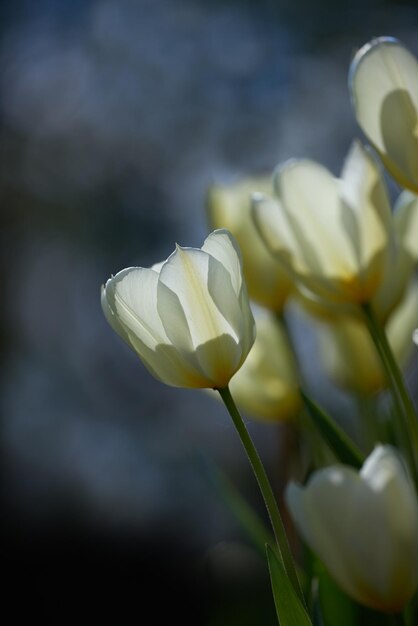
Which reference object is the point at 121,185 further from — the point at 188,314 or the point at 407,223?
the point at 188,314

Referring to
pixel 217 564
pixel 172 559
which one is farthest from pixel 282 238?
pixel 172 559

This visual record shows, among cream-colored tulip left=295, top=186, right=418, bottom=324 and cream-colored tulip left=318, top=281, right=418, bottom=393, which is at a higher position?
cream-colored tulip left=295, top=186, right=418, bottom=324

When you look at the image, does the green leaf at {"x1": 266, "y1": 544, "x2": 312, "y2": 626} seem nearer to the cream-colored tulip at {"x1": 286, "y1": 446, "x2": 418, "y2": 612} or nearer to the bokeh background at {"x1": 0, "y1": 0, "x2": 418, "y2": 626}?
the cream-colored tulip at {"x1": 286, "y1": 446, "x2": 418, "y2": 612}

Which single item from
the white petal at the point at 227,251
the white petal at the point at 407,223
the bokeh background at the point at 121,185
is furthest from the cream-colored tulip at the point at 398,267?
the bokeh background at the point at 121,185

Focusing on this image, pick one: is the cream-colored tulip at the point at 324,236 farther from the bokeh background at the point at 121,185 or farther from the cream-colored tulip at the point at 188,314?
the bokeh background at the point at 121,185

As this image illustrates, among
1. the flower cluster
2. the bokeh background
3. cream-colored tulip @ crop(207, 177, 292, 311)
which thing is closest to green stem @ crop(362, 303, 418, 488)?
the flower cluster

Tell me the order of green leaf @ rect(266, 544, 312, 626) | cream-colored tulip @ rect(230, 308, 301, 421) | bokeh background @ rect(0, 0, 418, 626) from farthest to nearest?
bokeh background @ rect(0, 0, 418, 626) → cream-colored tulip @ rect(230, 308, 301, 421) → green leaf @ rect(266, 544, 312, 626)

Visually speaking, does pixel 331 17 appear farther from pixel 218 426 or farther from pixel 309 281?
pixel 309 281
